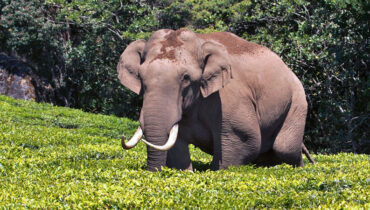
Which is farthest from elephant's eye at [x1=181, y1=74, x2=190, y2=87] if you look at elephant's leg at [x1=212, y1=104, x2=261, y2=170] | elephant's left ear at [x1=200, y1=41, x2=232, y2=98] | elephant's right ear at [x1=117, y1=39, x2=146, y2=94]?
elephant's leg at [x1=212, y1=104, x2=261, y2=170]

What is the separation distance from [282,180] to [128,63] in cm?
283

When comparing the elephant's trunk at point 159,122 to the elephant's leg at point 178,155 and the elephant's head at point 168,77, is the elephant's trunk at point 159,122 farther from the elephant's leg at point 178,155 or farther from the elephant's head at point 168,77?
the elephant's leg at point 178,155

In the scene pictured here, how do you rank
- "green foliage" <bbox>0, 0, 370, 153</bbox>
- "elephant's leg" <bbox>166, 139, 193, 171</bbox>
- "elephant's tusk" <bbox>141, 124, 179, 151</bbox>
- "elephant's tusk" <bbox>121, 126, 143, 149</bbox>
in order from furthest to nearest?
"green foliage" <bbox>0, 0, 370, 153</bbox> < "elephant's leg" <bbox>166, 139, 193, 171</bbox> < "elephant's tusk" <bbox>121, 126, 143, 149</bbox> < "elephant's tusk" <bbox>141, 124, 179, 151</bbox>

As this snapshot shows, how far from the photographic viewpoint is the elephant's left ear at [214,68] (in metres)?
8.16

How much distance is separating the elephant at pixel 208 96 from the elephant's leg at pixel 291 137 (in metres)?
0.02

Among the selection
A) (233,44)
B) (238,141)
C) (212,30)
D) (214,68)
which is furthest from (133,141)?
(212,30)

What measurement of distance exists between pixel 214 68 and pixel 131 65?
1.20 meters

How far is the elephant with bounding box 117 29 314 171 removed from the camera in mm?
7539

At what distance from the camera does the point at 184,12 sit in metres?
21.5

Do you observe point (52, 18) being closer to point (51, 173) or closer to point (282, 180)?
point (51, 173)

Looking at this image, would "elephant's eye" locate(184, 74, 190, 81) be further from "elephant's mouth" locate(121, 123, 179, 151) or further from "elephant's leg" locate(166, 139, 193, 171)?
"elephant's leg" locate(166, 139, 193, 171)

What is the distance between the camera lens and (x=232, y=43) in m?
8.95

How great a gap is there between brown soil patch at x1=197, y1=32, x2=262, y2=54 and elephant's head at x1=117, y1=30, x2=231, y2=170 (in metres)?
0.41

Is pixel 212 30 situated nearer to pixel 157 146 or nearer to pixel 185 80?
pixel 185 80
